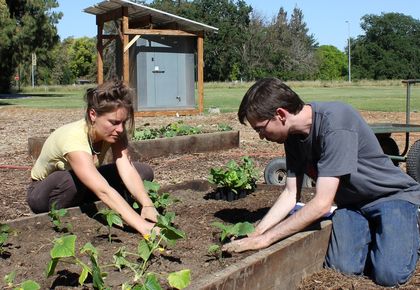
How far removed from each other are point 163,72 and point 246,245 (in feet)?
48.4

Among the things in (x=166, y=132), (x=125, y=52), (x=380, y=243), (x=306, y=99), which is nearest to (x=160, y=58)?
(x=125, y=52)

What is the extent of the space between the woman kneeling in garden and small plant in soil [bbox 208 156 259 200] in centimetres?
84

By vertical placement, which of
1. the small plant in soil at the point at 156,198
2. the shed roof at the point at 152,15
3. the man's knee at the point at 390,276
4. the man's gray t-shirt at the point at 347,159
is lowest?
the man's knee at the point at 390,276

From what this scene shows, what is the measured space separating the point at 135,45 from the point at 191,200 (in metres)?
12.7

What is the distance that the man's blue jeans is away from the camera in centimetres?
355

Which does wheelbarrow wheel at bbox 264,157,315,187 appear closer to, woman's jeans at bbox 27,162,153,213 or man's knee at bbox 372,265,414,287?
woman's jeans at bbox 27,162,153,213

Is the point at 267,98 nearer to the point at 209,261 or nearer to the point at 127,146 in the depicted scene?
the point at 209,261

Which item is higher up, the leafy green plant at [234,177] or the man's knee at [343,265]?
the leafy green plant at [234,177]

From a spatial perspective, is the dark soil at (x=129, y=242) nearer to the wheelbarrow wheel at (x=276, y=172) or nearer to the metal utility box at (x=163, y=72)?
the wheelbarrow wheel at (x=276, y=172)

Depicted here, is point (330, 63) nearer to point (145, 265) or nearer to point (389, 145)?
point (389, 145)

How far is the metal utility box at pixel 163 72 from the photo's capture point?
1752 cm

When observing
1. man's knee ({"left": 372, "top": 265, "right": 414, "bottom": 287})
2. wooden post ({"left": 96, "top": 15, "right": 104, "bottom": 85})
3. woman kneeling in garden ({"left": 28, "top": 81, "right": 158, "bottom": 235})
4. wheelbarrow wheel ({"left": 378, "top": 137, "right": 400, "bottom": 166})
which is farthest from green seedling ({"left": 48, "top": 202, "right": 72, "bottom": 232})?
wooden post ({"left": 96, "top": 15, "right": 104, "bottom": 85})

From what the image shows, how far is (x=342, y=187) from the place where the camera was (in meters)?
3.67

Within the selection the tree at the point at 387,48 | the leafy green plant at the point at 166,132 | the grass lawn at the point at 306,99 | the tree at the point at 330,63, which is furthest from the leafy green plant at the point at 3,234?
the tree at the point at 387,48
